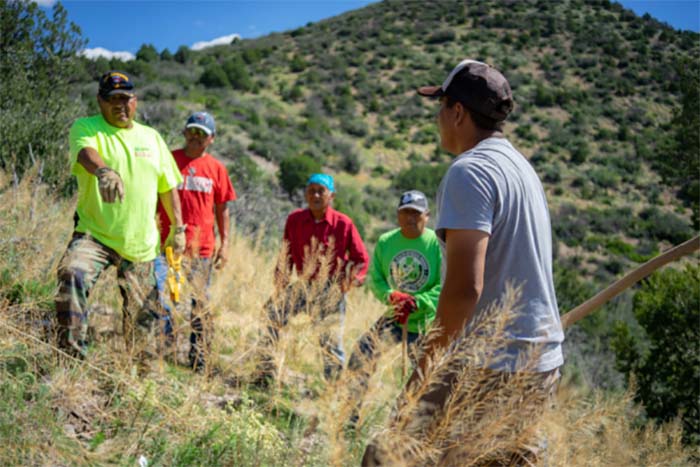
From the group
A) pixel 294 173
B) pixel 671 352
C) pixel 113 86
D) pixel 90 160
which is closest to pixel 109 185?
pixel 90 160

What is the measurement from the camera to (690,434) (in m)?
5.21

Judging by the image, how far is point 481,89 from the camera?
1.95 m

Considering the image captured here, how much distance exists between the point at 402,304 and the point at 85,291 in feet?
5.64

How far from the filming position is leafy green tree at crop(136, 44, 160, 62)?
3531 centimetres

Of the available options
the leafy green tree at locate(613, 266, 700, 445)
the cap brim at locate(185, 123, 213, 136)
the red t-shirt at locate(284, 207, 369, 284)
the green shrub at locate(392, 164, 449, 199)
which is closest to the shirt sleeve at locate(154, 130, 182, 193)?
the cap brim at locate(185, 123, 213, 136)

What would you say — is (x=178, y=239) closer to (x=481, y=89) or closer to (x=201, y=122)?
(x=201, y=122)

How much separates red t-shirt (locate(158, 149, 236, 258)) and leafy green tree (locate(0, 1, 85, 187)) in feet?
7.22

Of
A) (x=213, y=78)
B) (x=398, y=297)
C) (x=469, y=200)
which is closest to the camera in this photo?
(x=469, y=200)

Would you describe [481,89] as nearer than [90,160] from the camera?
Yes

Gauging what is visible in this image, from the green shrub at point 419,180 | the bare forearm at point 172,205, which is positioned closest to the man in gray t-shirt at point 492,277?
the bare forearm at point 172,205

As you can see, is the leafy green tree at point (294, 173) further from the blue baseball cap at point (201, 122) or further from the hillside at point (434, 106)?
the blue baseball cap at point (201, 122)

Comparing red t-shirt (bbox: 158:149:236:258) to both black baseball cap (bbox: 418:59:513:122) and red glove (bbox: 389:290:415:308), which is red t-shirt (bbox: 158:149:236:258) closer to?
red glove (bbox: 389:290:415:308)

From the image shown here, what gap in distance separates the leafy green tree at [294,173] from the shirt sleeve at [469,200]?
16.3 metres

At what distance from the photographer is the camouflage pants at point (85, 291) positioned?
3.09 m
